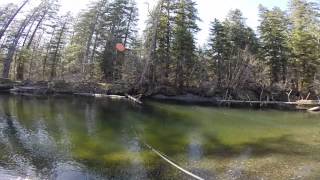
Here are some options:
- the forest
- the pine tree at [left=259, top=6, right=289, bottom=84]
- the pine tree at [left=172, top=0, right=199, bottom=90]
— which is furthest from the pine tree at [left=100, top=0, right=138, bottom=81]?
the pine tree at [left=259, top=6, right=289, bottom=84]

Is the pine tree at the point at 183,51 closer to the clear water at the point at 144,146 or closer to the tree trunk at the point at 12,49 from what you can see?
the clear water at the point at 144,146

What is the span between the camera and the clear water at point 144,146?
15.8 metres

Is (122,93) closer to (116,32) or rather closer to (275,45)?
(116,32)

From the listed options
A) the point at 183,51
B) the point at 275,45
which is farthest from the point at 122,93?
the point at 275,45

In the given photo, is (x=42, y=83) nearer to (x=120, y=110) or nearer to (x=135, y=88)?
(x=135, y=88)

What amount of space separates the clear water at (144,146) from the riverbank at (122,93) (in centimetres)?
1532

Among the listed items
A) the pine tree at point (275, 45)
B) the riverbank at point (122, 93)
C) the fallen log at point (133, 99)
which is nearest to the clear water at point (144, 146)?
the fallen log at point (133, 99)

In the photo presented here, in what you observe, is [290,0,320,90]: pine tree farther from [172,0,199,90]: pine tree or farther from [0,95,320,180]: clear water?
[0,95,320,180]: clear water

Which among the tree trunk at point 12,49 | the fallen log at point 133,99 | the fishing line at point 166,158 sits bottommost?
the fishing line at point 166,158

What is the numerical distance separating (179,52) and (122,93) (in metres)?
10.4

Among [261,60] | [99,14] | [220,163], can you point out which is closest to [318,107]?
[261,60]

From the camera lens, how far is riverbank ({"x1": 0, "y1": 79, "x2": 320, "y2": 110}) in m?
49.4

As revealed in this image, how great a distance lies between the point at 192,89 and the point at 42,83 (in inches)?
830

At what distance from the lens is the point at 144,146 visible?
20500mm
